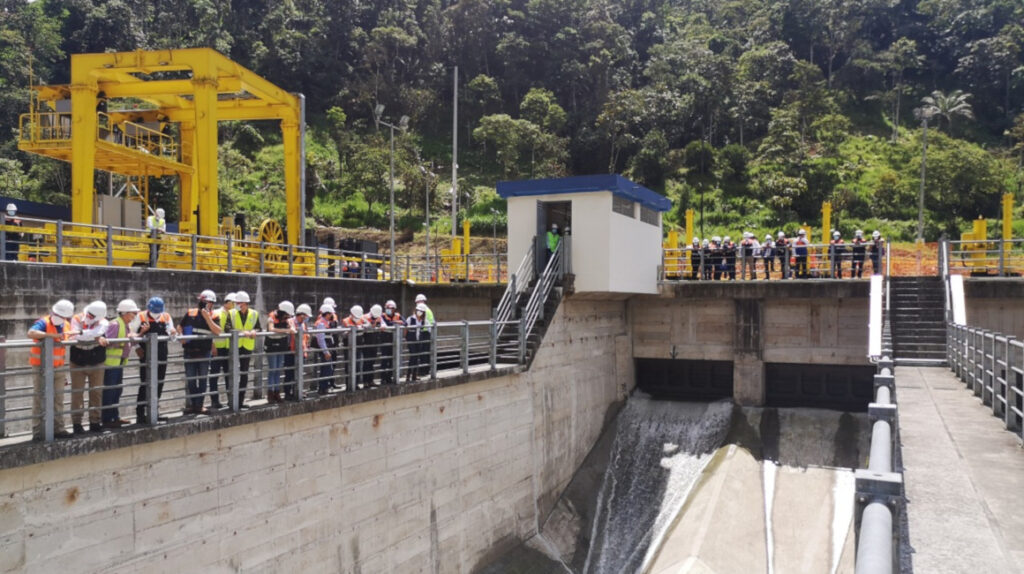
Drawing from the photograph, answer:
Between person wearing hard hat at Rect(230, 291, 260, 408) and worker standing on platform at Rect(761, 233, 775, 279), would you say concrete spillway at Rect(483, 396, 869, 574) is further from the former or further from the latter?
person wearing hard hat at Rect(230, 291, 260, 408)

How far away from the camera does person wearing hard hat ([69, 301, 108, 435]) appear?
7410 mm

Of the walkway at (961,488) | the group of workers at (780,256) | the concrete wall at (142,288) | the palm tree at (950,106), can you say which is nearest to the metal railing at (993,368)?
the walkway at (961,488)

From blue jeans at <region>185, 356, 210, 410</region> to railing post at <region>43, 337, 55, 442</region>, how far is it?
5.45ft

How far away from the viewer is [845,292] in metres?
19.1

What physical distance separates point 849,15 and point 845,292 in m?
52.6

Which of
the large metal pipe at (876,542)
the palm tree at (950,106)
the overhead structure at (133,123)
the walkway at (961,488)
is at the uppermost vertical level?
the palm tree at (950,106)

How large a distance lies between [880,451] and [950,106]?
6001cm

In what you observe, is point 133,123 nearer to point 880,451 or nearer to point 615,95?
point 880,451

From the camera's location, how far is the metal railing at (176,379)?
7.07 m

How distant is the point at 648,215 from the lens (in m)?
20.5

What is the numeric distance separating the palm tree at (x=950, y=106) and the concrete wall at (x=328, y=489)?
1859 inches

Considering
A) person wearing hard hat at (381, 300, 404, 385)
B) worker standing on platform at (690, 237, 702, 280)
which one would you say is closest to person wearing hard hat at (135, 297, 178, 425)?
person wearing hard hat at (381, 300, 404, 385)

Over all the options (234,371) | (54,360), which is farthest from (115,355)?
(234,371)

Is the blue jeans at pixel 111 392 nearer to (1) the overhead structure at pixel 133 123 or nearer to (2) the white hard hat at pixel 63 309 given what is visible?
(2) the white hard hat at pixel 63 309
